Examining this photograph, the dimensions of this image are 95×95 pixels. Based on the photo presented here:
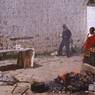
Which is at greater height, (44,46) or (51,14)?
(51,14)

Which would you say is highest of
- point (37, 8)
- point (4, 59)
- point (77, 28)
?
point (37, 8)

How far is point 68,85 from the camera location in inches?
432

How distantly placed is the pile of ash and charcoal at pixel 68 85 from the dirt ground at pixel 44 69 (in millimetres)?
722

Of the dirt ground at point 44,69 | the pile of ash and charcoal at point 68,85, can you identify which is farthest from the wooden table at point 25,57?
the pile of ash and charcoal at point 68,85

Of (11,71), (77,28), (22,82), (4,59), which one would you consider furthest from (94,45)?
(77,28)

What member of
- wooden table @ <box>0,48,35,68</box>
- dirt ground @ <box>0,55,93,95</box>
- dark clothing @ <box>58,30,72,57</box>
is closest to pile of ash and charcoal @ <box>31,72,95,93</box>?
dirt ground @ <box>0,55,93,95</box>

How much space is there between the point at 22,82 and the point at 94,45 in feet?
9.34

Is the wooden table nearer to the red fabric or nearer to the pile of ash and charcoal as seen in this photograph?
the red fabric

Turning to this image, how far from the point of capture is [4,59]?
16781 millimetres

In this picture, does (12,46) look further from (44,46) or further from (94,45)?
(94,45)

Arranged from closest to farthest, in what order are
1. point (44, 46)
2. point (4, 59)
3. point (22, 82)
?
point (22, 82)
point (4, 59)
point (44, 46)

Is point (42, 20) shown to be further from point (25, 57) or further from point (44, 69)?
point (44, 69)

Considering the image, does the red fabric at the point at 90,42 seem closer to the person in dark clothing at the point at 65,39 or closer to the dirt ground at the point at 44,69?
the dirt ground at the point at 44,69

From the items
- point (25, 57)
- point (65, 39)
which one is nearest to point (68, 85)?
point (25, 57)
